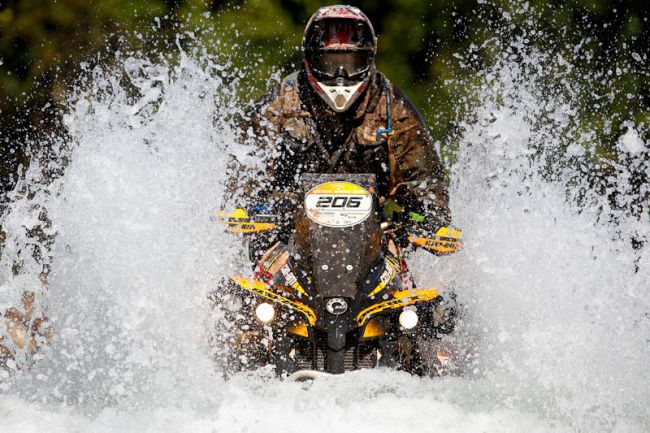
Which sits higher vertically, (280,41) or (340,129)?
(280,41)

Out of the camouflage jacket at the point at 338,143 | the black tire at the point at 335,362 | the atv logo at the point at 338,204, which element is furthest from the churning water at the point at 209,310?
the atv logo at the point at 338,204

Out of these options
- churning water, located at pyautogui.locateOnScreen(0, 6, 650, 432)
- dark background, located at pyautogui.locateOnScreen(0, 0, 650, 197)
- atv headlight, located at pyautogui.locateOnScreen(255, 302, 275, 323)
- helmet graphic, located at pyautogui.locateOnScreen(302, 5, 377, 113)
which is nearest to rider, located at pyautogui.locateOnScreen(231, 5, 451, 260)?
helmet graphic, located at pyautogui.locateOnScreen(302, 5, 377, 113)

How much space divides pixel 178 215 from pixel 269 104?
1007 mm

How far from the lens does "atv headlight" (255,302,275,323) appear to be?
4.91 metres

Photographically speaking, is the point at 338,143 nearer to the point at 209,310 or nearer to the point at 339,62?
the point at 339,62

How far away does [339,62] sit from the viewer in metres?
5.67

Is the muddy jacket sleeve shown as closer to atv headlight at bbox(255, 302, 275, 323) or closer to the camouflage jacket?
the camouflage jacket

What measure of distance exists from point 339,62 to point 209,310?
1561 millimetres

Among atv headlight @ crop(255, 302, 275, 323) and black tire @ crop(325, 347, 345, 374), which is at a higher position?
atv headlight @ crop(255, 302, 275, 323)

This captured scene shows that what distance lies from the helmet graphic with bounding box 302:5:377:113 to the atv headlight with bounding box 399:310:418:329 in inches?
50.7

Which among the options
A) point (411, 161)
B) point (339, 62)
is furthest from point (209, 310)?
point (339, 62)

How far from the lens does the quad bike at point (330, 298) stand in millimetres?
4816

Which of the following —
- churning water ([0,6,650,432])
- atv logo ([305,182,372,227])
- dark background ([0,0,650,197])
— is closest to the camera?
churning water ([0,6,650,432])

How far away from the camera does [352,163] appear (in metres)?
5.83
